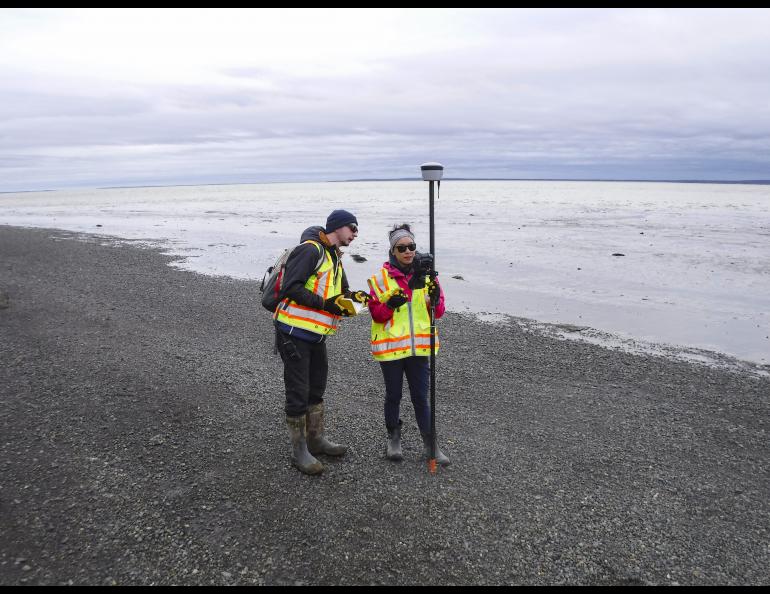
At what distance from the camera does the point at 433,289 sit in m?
5.33

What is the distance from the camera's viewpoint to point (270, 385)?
7977 millimetres

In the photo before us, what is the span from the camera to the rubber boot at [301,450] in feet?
17.4

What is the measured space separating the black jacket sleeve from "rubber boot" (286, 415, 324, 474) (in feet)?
3.89

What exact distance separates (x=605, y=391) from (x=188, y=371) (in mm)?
6239

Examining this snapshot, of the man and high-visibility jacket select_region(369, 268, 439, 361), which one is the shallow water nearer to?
high-visibility jacket select_region(369, 268, 439, 361)

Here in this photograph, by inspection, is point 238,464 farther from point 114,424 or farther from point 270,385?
point 270,385

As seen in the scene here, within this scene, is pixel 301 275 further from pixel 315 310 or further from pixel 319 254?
pixel 315 310

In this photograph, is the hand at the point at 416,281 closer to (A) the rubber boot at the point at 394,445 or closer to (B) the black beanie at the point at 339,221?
(B) the black beanie at the point at 339,221

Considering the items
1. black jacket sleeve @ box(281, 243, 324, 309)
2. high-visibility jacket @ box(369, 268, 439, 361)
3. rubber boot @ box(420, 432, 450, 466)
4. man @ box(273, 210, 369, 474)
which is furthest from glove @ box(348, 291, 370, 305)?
rubber boot @ box(420, 432, 450, 466)

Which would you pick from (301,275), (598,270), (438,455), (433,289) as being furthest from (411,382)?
(598,270)

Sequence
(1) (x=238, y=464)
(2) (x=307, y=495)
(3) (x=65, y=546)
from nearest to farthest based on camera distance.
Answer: (3) (x=65, y=546)
(2) (x=307, y=495)
(1) (x=238, y=464)

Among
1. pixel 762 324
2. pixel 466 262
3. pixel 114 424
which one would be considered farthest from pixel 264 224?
pixel 114 424

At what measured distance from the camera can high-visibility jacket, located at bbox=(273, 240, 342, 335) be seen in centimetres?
504

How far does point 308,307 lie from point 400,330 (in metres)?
0.90
